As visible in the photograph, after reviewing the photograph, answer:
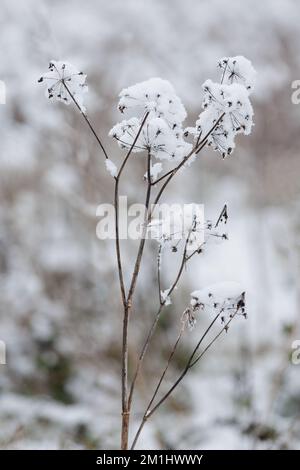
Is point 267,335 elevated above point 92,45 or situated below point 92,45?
below

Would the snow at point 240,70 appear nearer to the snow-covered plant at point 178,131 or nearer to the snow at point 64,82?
the snow-covered plant at point 178,131

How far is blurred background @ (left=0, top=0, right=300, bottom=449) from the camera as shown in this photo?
4.43 metres

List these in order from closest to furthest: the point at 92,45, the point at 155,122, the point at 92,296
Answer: the point at 155,122
the point at 92,45
the point at 92,296

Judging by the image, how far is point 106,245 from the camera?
5.00 metres

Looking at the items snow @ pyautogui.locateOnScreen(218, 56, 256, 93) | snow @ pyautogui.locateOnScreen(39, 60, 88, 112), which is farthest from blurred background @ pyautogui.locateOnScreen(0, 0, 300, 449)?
snow @ pyautogui.locateOnScreen(218, 56, 256, 93)

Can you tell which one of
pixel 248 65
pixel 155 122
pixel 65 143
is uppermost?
pixel 65 143

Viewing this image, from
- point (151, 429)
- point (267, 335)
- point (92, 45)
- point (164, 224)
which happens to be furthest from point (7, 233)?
point (164, 224)

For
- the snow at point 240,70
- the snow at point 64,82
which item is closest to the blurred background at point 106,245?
the snow at point 64,82

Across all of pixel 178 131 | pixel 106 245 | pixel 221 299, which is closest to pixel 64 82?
pixel 178 131

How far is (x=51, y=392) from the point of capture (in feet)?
17.8

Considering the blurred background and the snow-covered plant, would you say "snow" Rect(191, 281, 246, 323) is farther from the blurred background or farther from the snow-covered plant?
the blurred background

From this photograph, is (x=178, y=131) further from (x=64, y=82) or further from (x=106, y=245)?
(x=106, y=245)

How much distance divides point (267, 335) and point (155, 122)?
200 inches

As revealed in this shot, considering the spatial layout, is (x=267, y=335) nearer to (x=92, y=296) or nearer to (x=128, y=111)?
(x=92, y=296)
